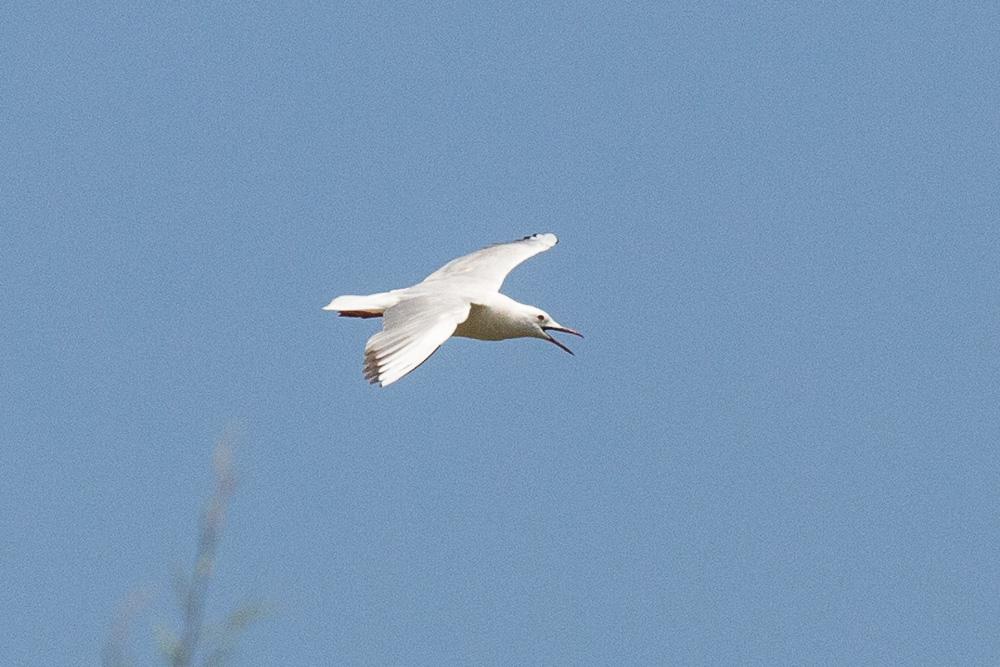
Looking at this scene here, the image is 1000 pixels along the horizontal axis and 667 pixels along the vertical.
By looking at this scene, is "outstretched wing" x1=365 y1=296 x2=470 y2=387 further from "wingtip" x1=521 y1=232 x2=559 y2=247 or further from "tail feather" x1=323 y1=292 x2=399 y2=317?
"wingtip" x1=521 y1=232 x2=559 y2=247

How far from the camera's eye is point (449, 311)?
6.88 metres

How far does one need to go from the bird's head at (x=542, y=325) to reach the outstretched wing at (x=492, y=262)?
1.67ft

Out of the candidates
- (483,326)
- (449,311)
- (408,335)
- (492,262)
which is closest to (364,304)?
(483,326)

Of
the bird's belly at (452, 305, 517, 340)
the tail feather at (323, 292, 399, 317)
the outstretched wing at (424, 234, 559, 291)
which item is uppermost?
the outstretched wing at (424, 234, 559, 291)

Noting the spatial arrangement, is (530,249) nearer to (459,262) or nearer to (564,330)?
(459,262)

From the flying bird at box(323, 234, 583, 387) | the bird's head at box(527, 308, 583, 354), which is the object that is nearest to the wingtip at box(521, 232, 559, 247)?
the flying bird at box(323, 234, 583, 387)

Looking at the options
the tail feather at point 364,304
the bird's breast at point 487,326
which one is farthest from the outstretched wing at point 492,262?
the tail feather at point 364,304

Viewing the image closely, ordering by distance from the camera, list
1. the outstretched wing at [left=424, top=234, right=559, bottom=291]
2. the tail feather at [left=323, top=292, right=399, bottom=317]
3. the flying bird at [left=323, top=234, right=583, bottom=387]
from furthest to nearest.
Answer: the outstretched wing at [left=424, top=234, right=559, bottom=291] < the tail feather at [left=323, top=292, right=399, bottom=317] < the flying bird at [left=323, top=234, right=583, bottom=387]

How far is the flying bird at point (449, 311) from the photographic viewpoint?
20.4 feet

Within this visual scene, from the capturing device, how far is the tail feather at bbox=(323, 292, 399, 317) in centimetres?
764

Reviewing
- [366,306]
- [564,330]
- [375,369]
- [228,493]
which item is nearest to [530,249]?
[564,330]

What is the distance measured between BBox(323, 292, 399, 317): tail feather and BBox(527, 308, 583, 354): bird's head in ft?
2.61

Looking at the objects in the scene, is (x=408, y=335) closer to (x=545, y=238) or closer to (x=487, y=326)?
(x=487, y=326)

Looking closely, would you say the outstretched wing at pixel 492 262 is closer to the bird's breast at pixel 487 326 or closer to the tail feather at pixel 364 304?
the bird's breast at pixel 487 326
